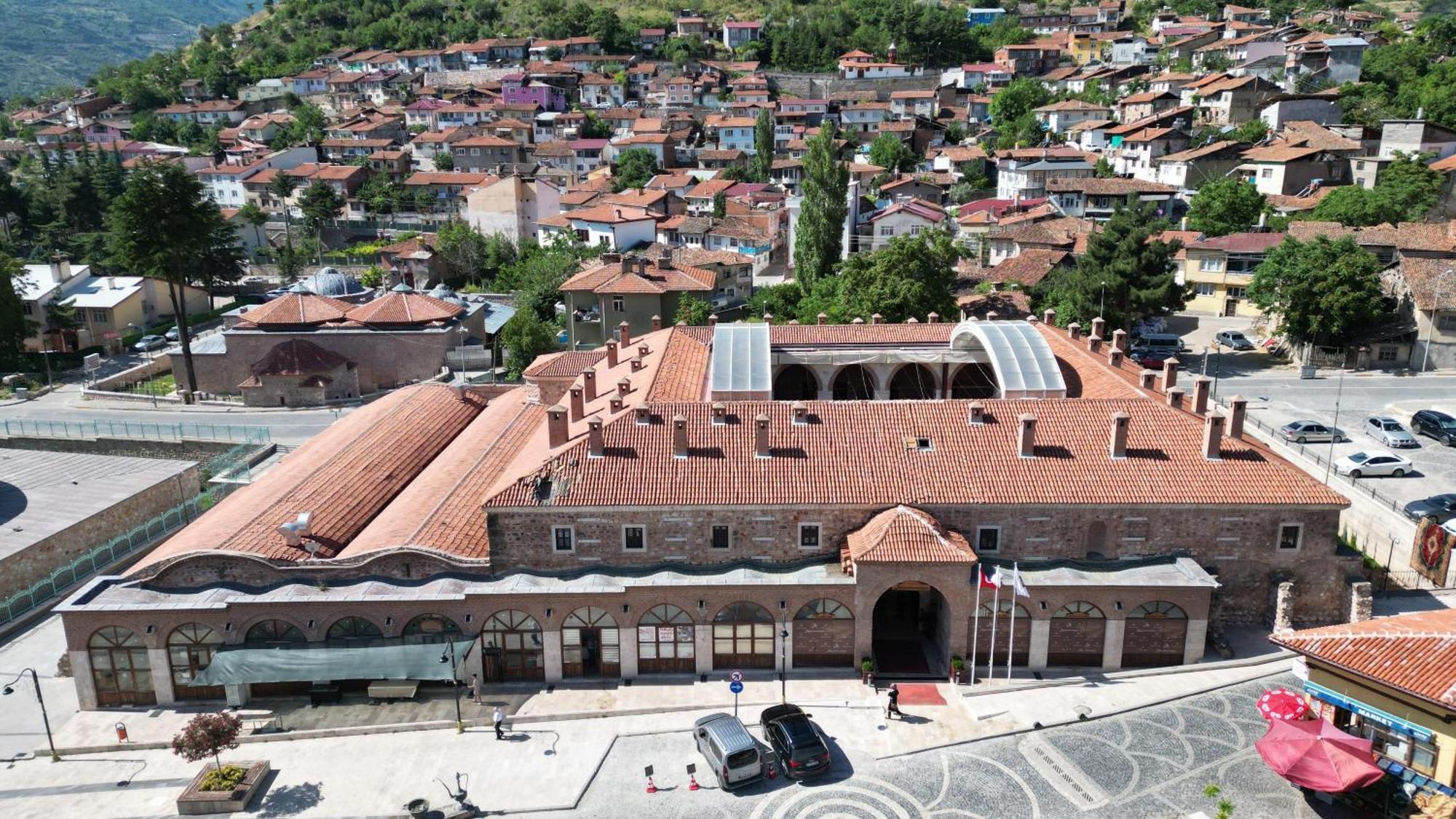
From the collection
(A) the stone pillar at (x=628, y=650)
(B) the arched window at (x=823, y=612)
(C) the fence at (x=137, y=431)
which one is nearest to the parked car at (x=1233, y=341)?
(B) the arched window at (x=823, y=612)

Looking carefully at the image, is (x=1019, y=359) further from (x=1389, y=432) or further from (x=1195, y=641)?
(x=1389, y=432)

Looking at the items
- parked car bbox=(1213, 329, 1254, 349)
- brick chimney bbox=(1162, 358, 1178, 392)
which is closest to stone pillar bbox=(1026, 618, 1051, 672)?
brick chimney bbox=(1162, 358, 1178, 392)

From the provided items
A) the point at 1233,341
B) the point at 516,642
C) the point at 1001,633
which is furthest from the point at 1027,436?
the point at 1233,341

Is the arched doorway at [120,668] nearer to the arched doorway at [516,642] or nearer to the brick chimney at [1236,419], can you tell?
the arched doorway at [516,642]

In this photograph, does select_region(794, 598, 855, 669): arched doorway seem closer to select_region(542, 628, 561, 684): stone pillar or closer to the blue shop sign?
select_region(542, 628, 561, 684): stone pillar

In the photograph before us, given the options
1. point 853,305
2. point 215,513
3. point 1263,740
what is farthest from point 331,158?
point 1263,740
